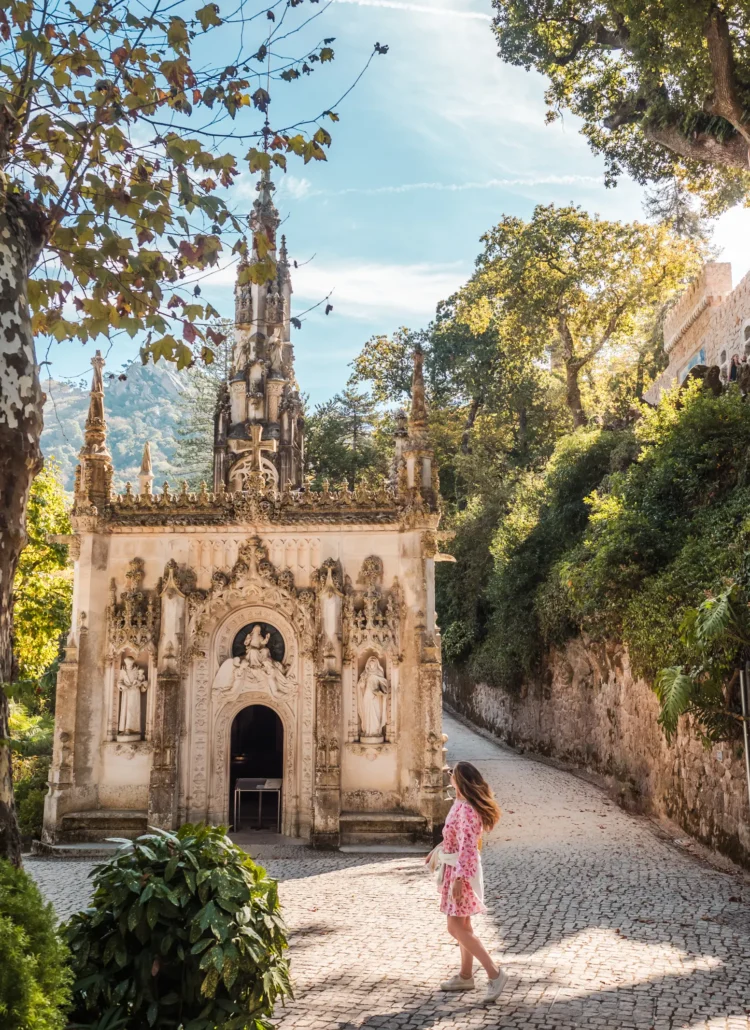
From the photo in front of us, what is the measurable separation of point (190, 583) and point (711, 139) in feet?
48.5

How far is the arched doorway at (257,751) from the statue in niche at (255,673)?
2253 mm

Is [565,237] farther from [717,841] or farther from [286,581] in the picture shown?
[717,841]

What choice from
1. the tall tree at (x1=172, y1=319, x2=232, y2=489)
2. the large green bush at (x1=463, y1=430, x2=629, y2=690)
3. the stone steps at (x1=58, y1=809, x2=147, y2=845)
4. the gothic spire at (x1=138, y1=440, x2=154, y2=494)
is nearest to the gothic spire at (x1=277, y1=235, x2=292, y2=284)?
the gothic spire at (x1=138, y1=440, x2=154, y2=494)

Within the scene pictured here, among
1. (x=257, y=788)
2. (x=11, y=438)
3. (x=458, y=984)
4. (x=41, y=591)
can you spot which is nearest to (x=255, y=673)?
(x=257, y=788)

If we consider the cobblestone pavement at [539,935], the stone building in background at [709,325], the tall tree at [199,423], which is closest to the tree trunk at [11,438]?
the cobblestone pavement at [539,935]

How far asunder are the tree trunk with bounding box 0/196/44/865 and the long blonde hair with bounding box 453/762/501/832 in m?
3.36

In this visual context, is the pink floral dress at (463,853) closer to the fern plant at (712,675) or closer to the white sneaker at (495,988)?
the white sneaker at (495,988)

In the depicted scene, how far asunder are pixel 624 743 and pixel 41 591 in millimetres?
15953

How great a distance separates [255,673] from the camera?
14.5 metres

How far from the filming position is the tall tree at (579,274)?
29594mm

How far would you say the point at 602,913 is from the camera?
8969 millimetres

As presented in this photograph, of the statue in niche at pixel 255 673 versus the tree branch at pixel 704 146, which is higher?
the tree branch at pixel 704 146

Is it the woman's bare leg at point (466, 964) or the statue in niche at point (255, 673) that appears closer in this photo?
the woman's bare leg at point (466, 964)

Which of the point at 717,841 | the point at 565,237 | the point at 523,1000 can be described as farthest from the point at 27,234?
the point at 565,237
